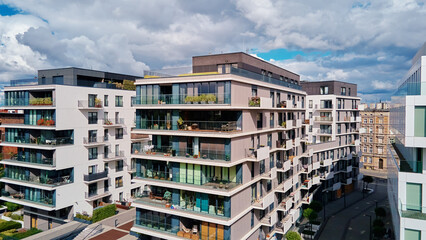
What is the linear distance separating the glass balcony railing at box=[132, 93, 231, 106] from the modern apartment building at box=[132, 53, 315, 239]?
9 centimetres

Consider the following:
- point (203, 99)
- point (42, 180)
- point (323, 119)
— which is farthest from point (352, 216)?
point (42, 180)

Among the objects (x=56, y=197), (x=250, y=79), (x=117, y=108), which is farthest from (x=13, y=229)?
(x=250, y=79)

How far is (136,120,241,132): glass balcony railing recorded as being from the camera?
26828mm

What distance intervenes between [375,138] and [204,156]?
6688cm

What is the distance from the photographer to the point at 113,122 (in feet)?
149

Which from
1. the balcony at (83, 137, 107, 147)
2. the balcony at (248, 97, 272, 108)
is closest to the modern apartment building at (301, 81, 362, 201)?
the balcony at (248, 97, 272, 108)

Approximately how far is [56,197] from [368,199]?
5296 cm

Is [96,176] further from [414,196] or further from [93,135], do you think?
[414,196]

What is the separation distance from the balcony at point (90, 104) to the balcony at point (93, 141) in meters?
4.35

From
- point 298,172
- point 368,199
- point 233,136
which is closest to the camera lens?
point 233,136

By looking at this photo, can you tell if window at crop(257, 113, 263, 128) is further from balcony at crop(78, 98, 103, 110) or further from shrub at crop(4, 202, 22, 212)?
shrub at crop(4, 202, 22, 212)

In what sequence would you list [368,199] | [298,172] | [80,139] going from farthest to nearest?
[368,199] < [298,172] < [80,139]

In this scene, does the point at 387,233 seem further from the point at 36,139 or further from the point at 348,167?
the point at 36,139

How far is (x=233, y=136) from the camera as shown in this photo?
2541cm
